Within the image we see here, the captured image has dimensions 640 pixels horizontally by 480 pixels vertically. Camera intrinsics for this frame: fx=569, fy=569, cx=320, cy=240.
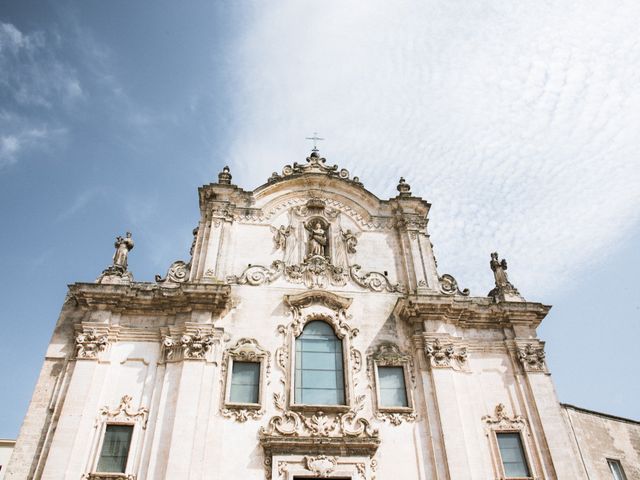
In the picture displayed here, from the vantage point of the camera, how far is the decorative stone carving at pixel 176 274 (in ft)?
52.7

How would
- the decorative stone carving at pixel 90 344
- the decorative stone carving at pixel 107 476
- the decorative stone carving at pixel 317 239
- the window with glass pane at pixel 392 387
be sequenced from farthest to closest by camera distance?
the decorative stone carving at pixel 317 239
the window with glass pane at pixel 392 387
the decorative stone carving at pixel 90 344
the decorative stone carving at pixel 107 476

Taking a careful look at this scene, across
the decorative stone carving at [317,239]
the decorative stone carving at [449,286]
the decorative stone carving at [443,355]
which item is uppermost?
A: the decorative stone carving at [317,239]

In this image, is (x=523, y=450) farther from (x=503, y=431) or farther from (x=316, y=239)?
(x=316, y=239)

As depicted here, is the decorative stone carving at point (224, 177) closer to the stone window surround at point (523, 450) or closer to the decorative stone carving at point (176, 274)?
the decorative stone carving at point (176, 274)

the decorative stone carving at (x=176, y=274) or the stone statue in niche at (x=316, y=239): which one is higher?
the stone statue in niche at (x=316, y=239)

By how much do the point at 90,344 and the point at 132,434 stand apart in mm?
2587

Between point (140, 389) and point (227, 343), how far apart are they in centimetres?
239

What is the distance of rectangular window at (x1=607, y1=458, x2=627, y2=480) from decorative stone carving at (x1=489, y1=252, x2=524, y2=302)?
5090 millimetres

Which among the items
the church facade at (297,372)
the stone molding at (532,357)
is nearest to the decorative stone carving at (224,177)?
the church facade at (297,372)

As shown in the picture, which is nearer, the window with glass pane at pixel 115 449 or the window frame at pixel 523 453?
the window with glass pane at pixel 115 449

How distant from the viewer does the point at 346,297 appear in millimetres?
16016

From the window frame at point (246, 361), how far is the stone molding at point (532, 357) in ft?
22.5

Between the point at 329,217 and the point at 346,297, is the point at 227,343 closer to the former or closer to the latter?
the point at 346,297

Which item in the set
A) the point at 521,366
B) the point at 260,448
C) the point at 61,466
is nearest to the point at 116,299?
the point at 61,466
